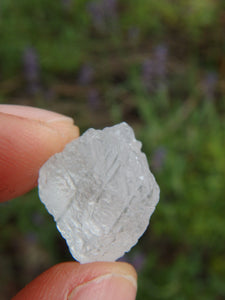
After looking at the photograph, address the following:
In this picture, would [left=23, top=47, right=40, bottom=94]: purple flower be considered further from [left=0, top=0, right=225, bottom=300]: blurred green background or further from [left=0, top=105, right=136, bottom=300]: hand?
[left=0, top=105, right=136, bottom=300]: hand

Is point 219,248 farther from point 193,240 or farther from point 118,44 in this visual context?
point 118,44

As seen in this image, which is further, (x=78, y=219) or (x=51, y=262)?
(x=51, y=262)

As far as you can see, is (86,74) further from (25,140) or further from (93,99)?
(25,140)

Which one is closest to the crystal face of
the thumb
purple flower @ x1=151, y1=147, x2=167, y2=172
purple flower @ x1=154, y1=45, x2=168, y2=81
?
the thumb

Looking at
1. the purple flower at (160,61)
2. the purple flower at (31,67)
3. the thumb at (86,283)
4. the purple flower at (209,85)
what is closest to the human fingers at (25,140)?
the thumb at (86,283)

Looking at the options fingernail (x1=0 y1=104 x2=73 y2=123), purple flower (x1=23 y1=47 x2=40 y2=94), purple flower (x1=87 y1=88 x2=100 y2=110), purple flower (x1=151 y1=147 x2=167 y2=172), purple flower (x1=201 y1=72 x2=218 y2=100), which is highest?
fingernail (x1=0 y1=104 x2=73 y2=123)

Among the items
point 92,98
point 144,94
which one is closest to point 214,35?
point 144,94

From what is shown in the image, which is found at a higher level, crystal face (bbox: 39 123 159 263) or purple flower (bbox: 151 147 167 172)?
crystal face (bbox: 39 123 159 263)
